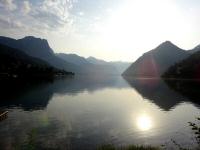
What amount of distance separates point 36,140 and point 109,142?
44.4ft

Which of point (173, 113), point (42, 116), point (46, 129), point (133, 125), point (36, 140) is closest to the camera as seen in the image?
point (36, 140)

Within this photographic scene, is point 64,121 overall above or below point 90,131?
above

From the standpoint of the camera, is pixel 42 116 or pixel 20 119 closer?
pixel 20 119

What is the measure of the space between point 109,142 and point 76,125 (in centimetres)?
1579

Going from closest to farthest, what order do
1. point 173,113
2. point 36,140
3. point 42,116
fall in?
point 36,140 < point 42,116 < point 173,113

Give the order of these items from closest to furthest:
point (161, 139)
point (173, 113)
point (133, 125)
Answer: point (161, 139) < point (133, 125) < point (173, 113)

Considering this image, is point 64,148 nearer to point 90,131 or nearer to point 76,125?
point 90,131

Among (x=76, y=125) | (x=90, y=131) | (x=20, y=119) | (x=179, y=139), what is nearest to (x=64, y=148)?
(x=90, y=131)

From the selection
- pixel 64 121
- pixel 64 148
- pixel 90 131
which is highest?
pixel 64 121

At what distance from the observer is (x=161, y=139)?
51.4m

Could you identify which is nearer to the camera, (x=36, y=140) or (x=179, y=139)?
(x=36, y=140)

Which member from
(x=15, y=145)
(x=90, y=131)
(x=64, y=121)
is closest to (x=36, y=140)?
(x=15, y=145)

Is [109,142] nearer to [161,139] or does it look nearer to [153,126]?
[161,139]

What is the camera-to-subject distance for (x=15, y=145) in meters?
42.8
